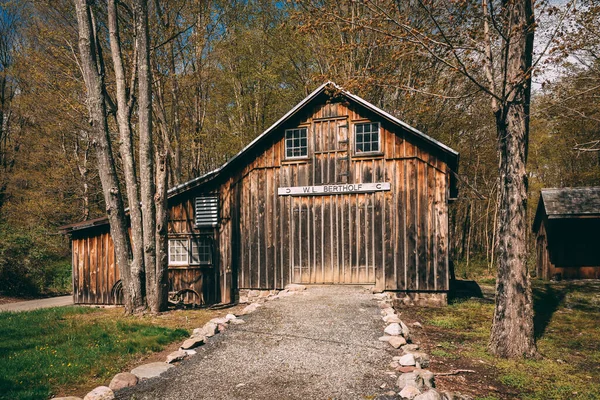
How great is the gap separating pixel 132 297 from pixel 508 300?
31.3 ft

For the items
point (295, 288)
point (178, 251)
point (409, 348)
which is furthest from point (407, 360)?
point (178, 251)

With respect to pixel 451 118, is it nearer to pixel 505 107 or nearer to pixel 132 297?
pixel 505 107

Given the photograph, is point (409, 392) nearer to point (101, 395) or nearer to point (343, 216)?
point (101, 395)

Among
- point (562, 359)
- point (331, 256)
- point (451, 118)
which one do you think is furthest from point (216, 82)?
point (562, 359)

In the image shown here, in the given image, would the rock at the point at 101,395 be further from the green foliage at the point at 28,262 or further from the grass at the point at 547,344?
the green foliage at the point at 28,262

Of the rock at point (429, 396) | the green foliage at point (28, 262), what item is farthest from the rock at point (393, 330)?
the green foliage at point (28, 262)

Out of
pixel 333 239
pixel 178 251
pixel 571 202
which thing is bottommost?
pixel 178 251

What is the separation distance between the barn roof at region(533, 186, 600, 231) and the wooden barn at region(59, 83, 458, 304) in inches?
271

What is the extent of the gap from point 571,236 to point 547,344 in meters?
13.1

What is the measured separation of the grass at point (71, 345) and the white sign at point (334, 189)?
195 inches

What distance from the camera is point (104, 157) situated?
38.5 feet

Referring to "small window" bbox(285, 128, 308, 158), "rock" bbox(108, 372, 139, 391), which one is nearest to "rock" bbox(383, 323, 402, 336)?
"rock" bbox(108, 372, 139, 391)

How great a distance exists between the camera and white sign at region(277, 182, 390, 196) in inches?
533

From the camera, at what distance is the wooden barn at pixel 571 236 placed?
1928cm
